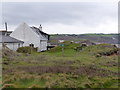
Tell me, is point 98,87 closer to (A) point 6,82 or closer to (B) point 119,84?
(B) point 119,84

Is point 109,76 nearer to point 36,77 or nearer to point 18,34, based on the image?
point 36,77

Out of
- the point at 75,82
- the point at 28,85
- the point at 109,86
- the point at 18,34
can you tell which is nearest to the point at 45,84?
the point at 28,85

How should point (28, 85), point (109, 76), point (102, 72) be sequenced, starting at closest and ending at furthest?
point (28, 85) < point (109, 76) < point (102, 72)

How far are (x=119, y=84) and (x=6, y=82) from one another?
4.73 m

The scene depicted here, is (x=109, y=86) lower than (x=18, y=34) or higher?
lower

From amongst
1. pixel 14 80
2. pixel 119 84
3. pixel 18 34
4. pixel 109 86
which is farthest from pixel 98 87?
pixel 18 34

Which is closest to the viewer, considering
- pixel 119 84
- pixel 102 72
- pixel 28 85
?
pixel 28 85

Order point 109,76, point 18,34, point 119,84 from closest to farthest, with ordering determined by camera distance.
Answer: point 119,84 < point 109,76 < point 18,34

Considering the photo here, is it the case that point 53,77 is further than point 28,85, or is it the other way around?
point 53,77

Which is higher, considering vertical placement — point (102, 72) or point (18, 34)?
point (18, 34)

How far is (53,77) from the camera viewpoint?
8.05m

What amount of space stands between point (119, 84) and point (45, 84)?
3.12 m

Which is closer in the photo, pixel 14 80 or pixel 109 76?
pixel 14 80

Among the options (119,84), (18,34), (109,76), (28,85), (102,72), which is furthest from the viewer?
(18,34)
